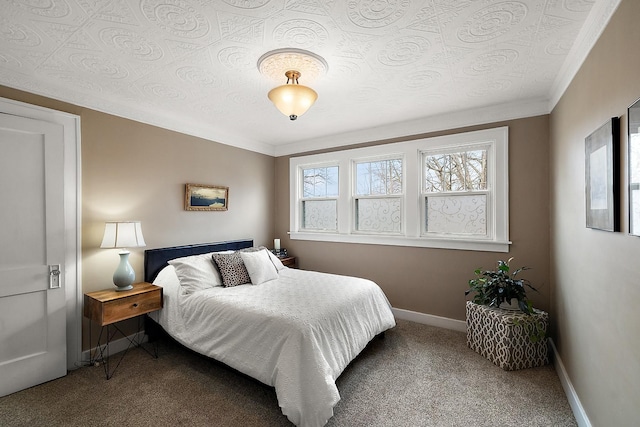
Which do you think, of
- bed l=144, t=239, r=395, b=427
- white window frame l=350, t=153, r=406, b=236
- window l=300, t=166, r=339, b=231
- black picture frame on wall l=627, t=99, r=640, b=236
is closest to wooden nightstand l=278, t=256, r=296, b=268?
window l=300, t=166, r=339, b=231

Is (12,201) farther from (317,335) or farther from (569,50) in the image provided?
(569,50)

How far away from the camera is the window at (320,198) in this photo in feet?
15.1

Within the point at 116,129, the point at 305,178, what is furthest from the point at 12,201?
the point at 305,178

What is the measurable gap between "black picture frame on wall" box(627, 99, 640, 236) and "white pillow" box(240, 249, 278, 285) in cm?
287

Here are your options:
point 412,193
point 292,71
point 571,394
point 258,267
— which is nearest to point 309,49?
point 292,71

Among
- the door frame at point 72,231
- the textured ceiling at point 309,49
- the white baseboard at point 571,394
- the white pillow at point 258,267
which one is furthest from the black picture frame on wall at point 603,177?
the door frame at point 72,231

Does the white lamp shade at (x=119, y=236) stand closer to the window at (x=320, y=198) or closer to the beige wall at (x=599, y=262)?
the window at (x=320, y=198)

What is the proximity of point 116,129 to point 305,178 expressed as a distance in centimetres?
262

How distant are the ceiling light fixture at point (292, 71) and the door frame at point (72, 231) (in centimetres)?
193

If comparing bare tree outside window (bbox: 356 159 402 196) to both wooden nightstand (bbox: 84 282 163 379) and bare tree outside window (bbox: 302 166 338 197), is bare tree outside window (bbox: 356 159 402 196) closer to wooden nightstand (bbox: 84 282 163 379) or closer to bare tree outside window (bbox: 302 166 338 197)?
bare tree outside window (bbox: 302 166 338 197)

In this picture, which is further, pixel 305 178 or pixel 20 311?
pixel 305 178

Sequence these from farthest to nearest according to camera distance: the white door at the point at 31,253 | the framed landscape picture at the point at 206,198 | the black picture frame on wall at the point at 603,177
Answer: the framed landscape picture at the point at 206,198, the white door at the point at 31,253, the black picture frame on wall at the point at 603,177

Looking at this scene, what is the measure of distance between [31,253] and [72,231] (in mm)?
328

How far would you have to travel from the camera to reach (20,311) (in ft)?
8.04
